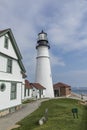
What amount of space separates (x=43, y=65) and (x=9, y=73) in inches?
1010

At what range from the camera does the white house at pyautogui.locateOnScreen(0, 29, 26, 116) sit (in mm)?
18625

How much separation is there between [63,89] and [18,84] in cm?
3306

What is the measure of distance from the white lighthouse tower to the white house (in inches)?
851

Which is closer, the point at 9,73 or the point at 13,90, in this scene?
the point at 9,73

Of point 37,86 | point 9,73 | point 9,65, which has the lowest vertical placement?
point 37,86

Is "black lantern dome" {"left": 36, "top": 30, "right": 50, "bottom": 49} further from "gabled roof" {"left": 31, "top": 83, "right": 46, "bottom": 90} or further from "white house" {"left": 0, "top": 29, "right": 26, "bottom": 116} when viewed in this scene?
"white house" {"left": 0, "top": 29, "right": 26, "bottom": 116}

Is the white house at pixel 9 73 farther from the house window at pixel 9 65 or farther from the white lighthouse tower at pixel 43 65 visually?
the white lighthouse tower at pixel 43 65

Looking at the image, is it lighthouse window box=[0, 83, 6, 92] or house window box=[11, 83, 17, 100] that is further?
house window box=[11, 83, 17, 100]

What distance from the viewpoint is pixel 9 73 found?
2045cm

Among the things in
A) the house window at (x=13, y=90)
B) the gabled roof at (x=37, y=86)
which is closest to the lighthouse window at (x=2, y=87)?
the house window at (x=13, y=90)

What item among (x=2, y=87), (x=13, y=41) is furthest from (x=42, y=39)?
(x=2, y=87)

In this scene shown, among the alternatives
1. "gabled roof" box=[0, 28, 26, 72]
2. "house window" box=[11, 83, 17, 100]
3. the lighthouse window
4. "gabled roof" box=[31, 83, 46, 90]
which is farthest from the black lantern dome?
the lighthouse window

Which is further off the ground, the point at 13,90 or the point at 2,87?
the point at 2,87

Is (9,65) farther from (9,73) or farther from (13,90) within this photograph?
(13,90)
